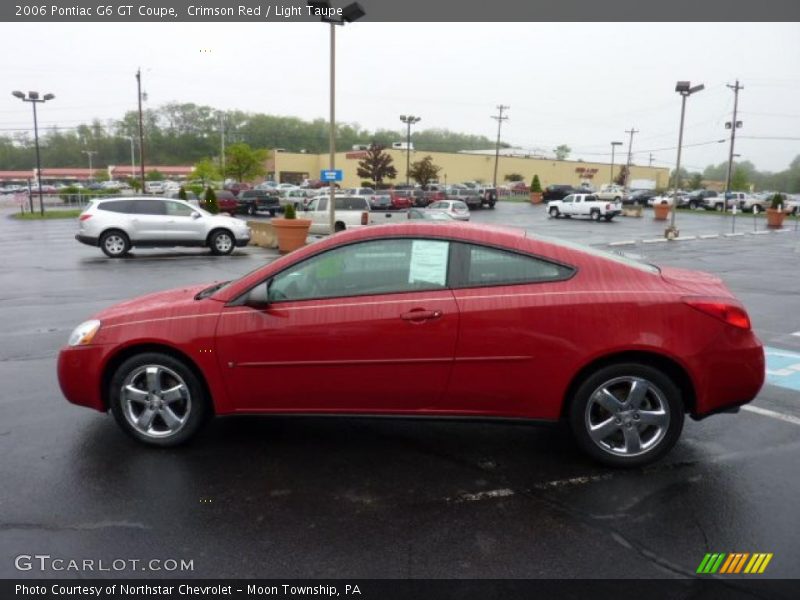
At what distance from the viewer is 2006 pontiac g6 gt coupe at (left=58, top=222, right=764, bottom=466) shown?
3.92 metres

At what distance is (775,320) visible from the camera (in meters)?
9.21

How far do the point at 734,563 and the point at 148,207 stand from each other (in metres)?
16.8

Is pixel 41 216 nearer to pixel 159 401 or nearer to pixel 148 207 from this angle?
pixel 148 207

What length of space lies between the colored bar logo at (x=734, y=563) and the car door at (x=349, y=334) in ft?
5.62

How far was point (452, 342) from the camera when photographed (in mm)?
3936

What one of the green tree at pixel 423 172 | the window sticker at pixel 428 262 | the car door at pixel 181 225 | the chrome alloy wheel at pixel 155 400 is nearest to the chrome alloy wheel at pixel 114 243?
the car door at pixel 181 225

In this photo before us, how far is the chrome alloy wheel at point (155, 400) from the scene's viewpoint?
426 cm

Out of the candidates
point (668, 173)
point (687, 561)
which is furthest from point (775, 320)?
point (668, 173)

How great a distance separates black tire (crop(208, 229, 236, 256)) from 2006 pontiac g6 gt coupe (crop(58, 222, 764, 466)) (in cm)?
1382
